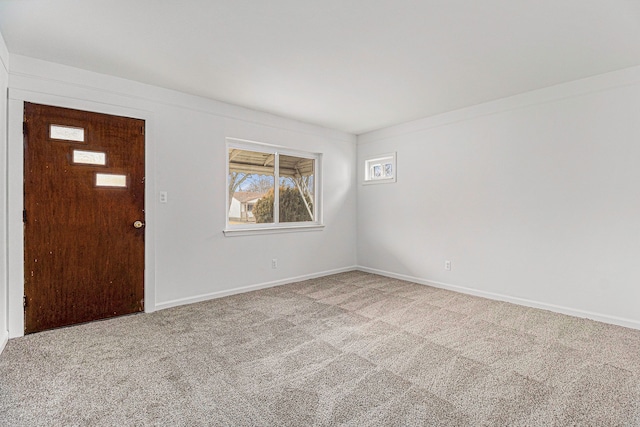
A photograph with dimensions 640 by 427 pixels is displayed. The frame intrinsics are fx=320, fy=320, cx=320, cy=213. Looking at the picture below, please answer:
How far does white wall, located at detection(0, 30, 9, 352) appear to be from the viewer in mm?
2549

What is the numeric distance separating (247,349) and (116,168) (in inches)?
88.4

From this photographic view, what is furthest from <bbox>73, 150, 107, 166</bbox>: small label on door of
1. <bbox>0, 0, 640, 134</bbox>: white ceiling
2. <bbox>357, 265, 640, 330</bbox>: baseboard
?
<bbox>357, 265, 640, 330</bbox>: baseboard

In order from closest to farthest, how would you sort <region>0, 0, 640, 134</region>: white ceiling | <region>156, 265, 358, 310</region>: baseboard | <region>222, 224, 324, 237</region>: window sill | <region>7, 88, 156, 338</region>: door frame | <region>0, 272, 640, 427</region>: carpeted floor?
<region>0, 272, 640, 427</region>: carpeted floor < <region>0, 0, 640, 134</region>: white ceiling < <region>7, 88, 156, 338</region>: door frame < <region>156, 265, 358, 310</region>: baseboard < <region>222, 224, 324, 237</region>: window sill

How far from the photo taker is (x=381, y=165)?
5289mm

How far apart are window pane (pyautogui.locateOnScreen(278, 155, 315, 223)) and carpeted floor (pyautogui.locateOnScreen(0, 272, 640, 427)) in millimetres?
1764

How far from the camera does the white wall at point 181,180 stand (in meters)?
2.77

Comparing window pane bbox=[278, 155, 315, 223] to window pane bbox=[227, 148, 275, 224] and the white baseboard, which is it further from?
the white baseboard

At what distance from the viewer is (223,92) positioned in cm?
362

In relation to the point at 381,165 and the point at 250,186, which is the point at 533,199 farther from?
the point at 250,186

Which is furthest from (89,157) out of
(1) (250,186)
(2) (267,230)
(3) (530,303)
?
(3) (530,303)

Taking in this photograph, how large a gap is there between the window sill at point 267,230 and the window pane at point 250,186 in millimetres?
173

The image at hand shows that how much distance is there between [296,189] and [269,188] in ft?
1.64

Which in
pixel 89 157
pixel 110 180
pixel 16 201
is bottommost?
pixel 16 201

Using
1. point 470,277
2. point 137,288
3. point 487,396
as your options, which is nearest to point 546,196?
point 470,277
